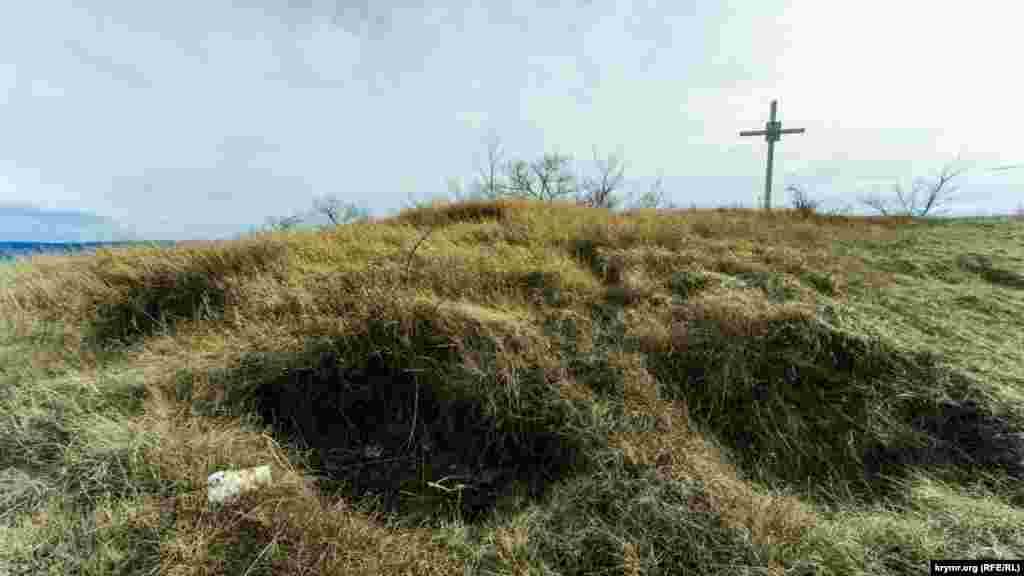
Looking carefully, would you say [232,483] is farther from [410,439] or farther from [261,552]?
[410,439]

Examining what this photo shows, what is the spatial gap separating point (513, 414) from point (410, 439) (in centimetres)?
68

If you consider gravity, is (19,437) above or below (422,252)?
below

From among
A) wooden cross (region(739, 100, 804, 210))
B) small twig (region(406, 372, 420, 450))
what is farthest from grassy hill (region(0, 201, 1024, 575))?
wooden cross (region(739, 100, 804, 210))

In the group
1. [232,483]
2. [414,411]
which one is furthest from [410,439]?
[232,483]

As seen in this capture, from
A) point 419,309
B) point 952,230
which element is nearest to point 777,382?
point 419,309

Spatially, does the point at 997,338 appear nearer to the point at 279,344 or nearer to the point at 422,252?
the point at 422,252

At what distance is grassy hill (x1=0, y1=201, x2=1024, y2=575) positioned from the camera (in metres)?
1.66

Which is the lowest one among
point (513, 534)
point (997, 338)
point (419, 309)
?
point (513, 534)

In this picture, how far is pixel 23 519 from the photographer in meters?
1.74

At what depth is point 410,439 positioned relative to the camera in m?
2.44

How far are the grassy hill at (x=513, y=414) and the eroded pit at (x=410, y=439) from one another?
15 millimetres

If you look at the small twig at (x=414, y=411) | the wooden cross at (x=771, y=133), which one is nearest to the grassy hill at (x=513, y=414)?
Answer: the small twig at (x=414, y=411)

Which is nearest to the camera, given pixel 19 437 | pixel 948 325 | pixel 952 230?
pixel 19 437

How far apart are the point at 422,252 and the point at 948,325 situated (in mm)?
4525
